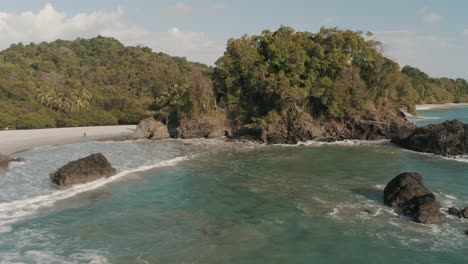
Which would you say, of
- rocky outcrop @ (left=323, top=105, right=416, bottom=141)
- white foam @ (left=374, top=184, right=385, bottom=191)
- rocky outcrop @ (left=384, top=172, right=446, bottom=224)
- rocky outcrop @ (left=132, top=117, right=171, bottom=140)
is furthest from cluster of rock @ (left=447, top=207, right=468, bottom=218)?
rocky outcrop @ (left=132, top=117, right=171, bottom=140)

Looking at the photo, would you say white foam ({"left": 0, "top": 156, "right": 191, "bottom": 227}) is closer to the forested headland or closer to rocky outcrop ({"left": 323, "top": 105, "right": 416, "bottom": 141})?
the forested headland

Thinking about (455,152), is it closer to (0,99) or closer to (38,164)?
(38,164)

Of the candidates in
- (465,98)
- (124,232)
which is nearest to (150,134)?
(124,232)

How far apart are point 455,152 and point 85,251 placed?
3618 cm

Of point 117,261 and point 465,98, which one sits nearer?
point 117,261

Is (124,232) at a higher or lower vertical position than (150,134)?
lower

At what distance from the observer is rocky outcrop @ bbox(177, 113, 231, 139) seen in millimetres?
52188

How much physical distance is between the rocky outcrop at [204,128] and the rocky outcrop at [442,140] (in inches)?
917

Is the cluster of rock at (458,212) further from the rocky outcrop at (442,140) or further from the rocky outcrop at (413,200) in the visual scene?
the rocky outcrop at (442,140)

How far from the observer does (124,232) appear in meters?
19.3

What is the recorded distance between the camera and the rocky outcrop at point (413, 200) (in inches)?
797

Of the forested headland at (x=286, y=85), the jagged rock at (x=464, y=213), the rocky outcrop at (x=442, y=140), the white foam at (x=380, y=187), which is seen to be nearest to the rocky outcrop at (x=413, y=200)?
the jagged rock at (x=464, y=213)

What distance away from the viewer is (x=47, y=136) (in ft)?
179

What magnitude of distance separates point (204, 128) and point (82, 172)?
2540 cm
